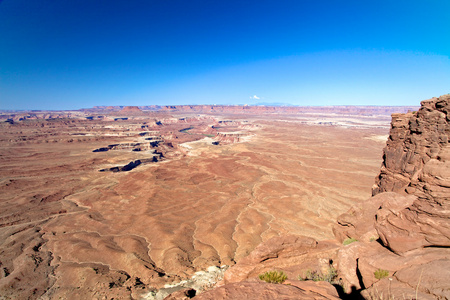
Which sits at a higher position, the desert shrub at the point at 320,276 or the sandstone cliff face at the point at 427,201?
the sandstone cliff face at the point at 427,201

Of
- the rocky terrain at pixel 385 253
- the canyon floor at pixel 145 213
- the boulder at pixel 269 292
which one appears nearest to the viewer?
the boulder at pixel 269 292

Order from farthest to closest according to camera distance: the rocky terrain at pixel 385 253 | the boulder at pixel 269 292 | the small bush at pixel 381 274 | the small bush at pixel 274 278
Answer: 1. the small bush at pixel 274 278
2. the small bush at pixel 381 274
3. the rocky terrain at pixel 385 253
4. the boulder at pixel 269 292

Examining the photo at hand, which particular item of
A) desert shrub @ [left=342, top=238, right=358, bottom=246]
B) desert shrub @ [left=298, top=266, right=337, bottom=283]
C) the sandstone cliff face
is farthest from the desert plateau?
desert shrub @ [left=342, top=238, right=358, bottom=246]

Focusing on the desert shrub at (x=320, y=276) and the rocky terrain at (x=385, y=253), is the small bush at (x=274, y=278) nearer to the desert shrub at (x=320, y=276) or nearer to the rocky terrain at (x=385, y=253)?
the rocky terrain at (x=385, y=253)

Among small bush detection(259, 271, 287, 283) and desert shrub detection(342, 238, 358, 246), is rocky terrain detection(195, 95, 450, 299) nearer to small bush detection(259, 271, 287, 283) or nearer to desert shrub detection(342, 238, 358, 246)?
desert shrub detection(342, 238, 358, 246)

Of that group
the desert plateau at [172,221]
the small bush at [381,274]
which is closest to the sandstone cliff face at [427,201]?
the desert plateau at [172,221]

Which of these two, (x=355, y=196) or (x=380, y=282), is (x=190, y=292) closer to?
(x=380, y=282)

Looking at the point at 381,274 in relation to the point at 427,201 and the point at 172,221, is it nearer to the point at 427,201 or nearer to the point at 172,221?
the point at 427,201

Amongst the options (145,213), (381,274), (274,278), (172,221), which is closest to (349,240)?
(381,274)
